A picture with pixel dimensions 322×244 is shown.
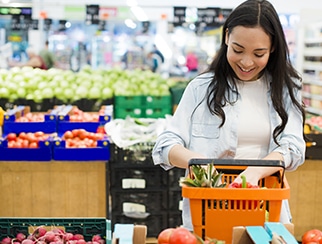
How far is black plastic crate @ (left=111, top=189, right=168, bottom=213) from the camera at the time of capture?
4.78 metres

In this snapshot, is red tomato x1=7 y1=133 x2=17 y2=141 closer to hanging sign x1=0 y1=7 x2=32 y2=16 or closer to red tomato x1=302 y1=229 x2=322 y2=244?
red tomato x1=302 y1=229 x2=322 y2=244

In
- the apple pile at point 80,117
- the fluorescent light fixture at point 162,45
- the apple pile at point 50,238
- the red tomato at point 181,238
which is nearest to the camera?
the red tomato at point 181,238

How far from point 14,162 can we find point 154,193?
120 centimetres

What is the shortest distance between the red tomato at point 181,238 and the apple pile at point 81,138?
3.08 m

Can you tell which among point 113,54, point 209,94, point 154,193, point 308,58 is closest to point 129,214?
point 154,193

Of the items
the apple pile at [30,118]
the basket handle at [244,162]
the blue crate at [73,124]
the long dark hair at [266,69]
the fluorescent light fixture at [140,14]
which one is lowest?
the blue crate at [73,124]

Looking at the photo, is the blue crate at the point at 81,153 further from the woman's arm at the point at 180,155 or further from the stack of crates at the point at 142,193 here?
the woman's arm at the point at 180,155

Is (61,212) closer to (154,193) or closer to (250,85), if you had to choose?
(154,193)

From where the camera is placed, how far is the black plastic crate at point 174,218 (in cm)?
479

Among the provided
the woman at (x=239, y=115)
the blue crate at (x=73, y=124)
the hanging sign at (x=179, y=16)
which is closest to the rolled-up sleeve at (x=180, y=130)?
the woman at (x=239, y=115)

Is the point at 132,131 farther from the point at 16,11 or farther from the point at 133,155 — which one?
the point at 16,11

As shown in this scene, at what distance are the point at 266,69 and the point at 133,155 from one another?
247 centimetres

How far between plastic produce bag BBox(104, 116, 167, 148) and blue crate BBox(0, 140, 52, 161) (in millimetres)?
549

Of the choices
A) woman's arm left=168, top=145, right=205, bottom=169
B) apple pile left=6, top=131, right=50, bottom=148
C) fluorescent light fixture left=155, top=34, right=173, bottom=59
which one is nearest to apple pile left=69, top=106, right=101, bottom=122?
apple pile left=6, top=131, right=50, bottom=148
